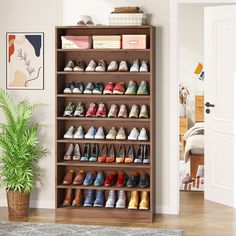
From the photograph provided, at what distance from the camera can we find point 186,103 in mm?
10062

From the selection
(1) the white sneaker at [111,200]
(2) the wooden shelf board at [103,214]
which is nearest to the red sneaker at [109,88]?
(1) the white sneaker at [111,200]

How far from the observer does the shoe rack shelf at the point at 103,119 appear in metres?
5.77

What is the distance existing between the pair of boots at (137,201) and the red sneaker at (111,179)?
0.73 feet

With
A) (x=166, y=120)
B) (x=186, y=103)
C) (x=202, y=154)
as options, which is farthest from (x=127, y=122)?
(x=186, y=103)

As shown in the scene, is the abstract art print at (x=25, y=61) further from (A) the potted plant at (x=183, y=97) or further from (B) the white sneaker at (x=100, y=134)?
(A) the potted plant at (x=183, y=97)

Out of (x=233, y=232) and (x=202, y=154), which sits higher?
(x=202, y=154)

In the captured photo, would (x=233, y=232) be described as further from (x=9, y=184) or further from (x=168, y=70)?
(x=9, y=184)

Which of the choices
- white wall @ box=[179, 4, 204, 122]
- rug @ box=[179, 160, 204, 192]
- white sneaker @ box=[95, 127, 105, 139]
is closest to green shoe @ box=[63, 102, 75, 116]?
white sneaker @ box=[95, 127, 105, 139]

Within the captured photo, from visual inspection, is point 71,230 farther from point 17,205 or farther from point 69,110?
point 69,110

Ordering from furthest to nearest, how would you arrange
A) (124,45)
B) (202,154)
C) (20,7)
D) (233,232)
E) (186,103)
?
(186,103) → (202,154) → (20,7) → (124,45) → (233,232)

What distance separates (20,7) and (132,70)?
136 centimetres

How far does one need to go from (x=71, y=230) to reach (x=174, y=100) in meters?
1.61

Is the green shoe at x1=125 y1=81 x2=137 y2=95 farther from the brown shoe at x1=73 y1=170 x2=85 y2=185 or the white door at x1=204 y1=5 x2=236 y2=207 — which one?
the white door at x1=204 y1=5 x2=236 y2=207

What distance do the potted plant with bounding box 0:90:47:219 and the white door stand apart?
1.94 m
